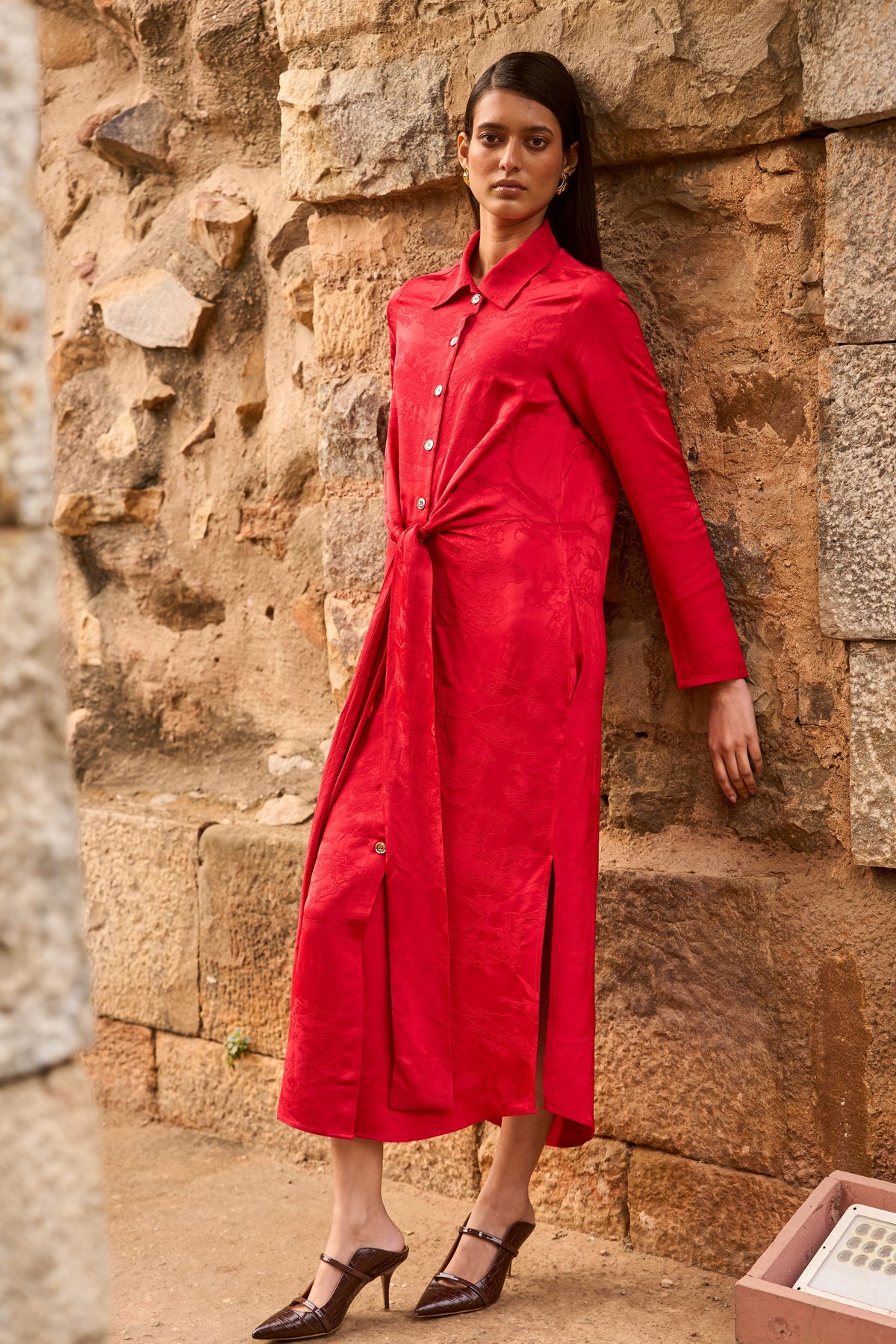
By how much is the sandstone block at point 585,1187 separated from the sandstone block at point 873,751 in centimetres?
75

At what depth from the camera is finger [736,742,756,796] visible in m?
2.30

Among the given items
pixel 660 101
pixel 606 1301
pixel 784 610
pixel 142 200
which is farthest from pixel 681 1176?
pixel 142 200

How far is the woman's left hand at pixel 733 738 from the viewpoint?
90.0 inches

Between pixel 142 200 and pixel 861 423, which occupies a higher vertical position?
pixel 142 200

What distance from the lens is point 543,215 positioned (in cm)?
234

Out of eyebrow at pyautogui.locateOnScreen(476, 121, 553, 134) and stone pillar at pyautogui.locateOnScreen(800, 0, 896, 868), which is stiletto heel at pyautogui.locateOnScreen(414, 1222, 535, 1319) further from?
eyebrow at pyautogui.locateOnScreen(476, 121, 553, 134)

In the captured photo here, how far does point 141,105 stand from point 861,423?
200 centimetres

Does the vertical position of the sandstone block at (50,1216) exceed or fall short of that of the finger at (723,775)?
it falls short

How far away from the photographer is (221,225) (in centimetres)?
313

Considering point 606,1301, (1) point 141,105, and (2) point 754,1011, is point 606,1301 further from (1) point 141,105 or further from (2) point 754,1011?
(1) point 141,105

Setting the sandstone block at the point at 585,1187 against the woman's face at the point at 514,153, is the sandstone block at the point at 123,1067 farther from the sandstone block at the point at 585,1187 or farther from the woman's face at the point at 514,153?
the woman's face at the point at 514,153

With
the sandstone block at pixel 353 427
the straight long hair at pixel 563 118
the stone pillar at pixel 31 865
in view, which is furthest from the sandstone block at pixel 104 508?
the stone pillar at pixel 31 865

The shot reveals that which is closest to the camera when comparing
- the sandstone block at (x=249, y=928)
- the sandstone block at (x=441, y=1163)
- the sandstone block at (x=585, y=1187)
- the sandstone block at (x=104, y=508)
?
the sandstone block at (x=585, y=1187)

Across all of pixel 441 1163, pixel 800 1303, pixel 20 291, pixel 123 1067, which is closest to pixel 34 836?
pixel 20 291
